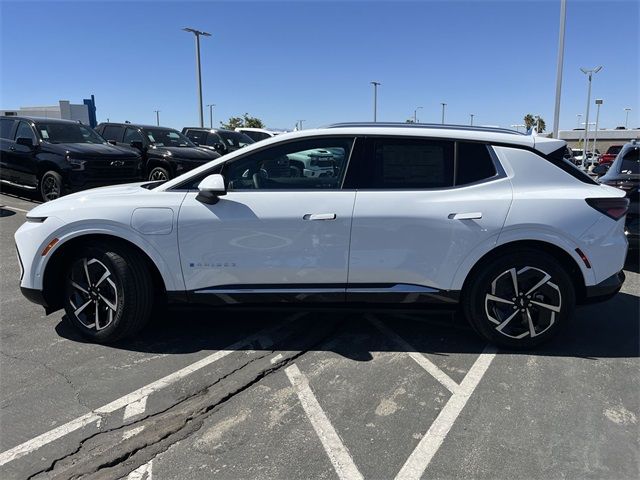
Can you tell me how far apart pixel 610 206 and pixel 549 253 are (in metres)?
0.55

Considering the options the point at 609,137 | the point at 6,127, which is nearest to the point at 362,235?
the point at 6,127

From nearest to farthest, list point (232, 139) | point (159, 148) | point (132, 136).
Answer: point (159, 148), point (132, 136), point (232, 139)

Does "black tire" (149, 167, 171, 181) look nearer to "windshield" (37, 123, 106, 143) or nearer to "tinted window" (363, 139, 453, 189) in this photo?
"windshield" (37, 123, 106, 143)

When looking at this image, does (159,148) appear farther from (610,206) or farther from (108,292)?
(610,206)

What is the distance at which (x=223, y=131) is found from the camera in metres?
17.2

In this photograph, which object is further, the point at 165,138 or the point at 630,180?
the point at 165,138

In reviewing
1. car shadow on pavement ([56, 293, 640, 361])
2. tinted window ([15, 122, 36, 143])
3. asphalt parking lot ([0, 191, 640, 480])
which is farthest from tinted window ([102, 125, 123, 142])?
car shadow on pavement ([56, 293, 640, 361])

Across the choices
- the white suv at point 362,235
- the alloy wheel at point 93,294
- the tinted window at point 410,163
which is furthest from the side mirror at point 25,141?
the tinted window at point 410,163

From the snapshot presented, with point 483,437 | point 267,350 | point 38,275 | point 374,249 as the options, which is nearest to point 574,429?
point 483,437

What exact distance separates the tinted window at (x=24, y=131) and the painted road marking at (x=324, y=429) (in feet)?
30.7

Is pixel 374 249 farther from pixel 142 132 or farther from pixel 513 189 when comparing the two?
pixel 142 132

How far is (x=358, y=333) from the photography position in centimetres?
432

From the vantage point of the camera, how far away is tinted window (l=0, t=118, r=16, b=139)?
10.8 meters

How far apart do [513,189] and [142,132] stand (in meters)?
11.8
